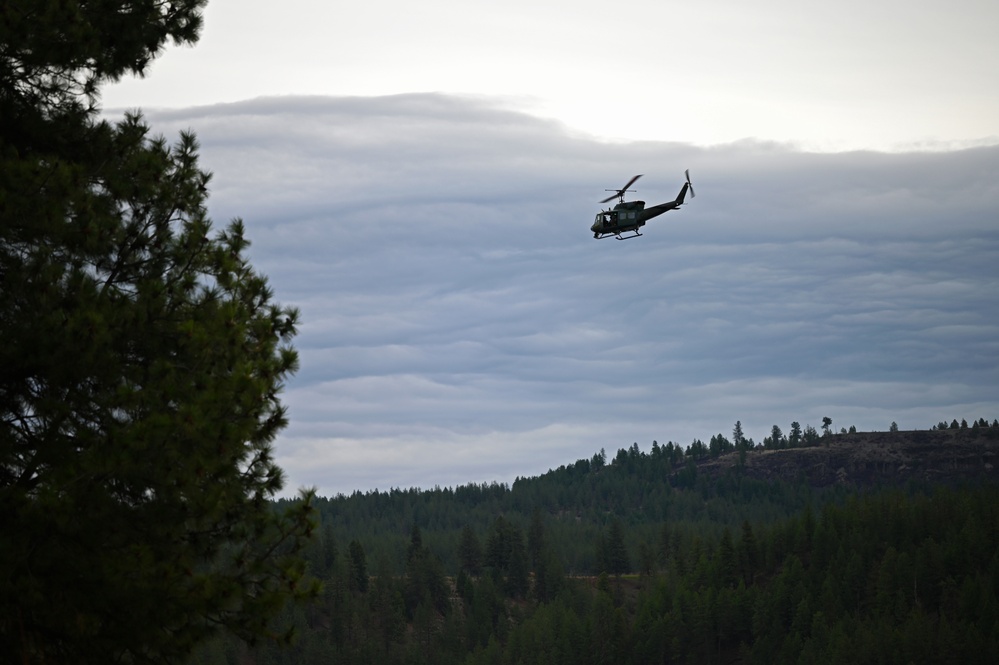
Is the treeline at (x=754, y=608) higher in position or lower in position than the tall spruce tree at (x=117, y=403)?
lower

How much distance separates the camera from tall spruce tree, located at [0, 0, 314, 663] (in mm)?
18703

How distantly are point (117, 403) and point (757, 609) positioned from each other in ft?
510

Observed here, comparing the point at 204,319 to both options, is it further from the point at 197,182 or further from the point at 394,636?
the point at 394,636

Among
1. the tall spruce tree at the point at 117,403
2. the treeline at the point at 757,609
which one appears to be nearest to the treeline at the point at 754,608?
the treeline at the point at 757,609

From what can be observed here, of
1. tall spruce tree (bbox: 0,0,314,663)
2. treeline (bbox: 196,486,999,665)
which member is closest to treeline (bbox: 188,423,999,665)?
treeline (bbox: 196,486,999,665)

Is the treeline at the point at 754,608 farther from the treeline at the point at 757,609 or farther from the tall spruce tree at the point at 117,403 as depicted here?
the tall spruce tree at the point at 117,403

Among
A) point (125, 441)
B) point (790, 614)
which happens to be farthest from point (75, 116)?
point (790, 614)

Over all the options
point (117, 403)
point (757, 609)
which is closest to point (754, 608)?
point (757, 609)

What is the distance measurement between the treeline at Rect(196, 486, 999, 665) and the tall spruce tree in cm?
12434

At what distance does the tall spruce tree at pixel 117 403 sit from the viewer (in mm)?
18703

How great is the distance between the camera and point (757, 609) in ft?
541

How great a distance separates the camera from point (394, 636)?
181m

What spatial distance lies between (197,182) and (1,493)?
6.77 metres

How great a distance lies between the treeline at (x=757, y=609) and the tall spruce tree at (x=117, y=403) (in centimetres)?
12434
